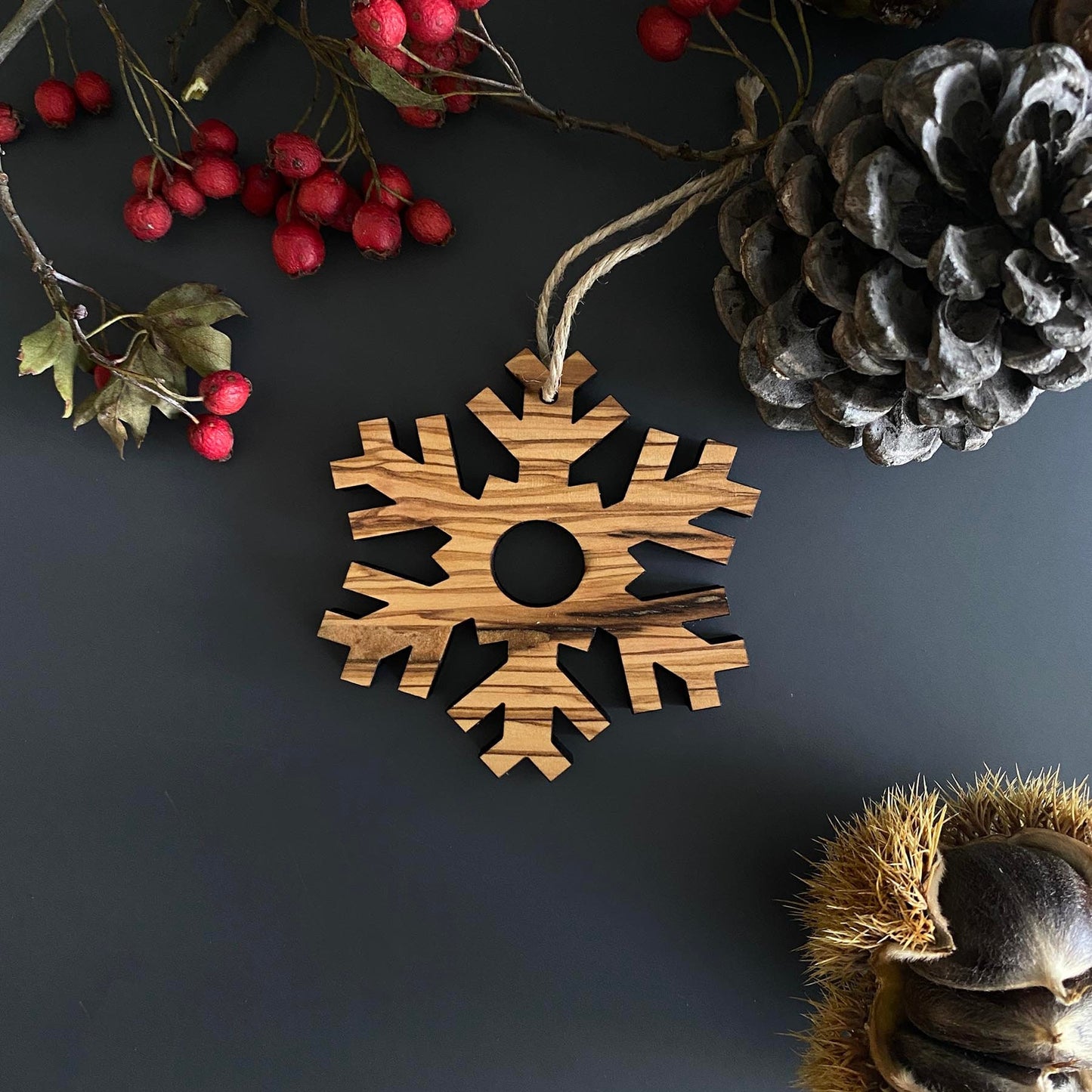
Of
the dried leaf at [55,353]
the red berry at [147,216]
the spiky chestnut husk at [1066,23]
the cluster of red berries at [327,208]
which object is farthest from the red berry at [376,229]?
the spiky chestnut husk at [1066,23]

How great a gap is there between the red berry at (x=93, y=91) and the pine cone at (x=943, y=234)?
2.41 ft

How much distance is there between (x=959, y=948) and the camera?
75 centimetres

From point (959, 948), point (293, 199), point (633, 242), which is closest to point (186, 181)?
point (293, 199)

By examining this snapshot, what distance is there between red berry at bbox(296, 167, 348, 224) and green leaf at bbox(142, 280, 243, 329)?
13 centimetres

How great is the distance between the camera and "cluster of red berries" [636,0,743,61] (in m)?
0.82

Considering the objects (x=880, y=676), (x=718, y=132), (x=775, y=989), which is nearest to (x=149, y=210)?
(x=718, y=132)

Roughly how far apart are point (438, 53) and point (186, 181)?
12.0 inches

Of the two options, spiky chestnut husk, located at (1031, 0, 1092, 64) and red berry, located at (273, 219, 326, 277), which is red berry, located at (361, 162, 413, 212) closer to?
red berry, located at (273, 219, 326, 277)

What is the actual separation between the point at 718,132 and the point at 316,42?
0.43 m

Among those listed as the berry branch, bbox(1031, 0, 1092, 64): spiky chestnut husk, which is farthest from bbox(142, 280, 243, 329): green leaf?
bbox(1031, 0, 1092, 64): spiky chestnut husk

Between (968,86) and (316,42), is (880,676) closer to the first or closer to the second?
(968,86)

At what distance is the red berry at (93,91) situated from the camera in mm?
950

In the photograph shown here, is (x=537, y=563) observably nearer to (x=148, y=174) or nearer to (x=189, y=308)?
(x=189, y=308)

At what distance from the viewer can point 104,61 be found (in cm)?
99
